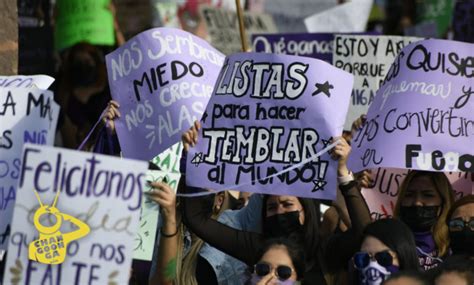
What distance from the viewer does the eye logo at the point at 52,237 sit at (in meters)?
5.45

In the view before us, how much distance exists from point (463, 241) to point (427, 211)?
32cm

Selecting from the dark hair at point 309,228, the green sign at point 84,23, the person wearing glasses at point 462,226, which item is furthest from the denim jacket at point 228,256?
the green sign at point 84,23

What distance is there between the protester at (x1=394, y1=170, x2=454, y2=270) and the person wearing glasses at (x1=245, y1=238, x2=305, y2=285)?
0.69m

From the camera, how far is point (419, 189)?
6.72 m

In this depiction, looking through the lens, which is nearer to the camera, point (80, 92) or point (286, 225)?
point (286, 225)

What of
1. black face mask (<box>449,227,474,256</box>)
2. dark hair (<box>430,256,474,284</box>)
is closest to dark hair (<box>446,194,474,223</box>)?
black face mask (<box>449,227,474,256</box>)

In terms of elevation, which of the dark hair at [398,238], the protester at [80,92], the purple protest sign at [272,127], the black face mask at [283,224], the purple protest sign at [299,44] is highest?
the purple protest sign at [299,44]

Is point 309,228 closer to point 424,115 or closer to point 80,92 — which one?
point 424,115

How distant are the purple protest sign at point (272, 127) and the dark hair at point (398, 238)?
17.4 inches

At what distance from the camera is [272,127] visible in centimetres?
661

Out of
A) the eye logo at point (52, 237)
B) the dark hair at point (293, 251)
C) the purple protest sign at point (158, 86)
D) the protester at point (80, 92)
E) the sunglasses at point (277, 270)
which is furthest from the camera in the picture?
the protester at point (80, 92)

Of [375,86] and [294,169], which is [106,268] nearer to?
[294,169]

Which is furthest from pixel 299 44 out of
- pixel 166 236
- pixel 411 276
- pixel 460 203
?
pixel 411 276

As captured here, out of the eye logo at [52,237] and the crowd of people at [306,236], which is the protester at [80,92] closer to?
the crowd of people at [306,236]
